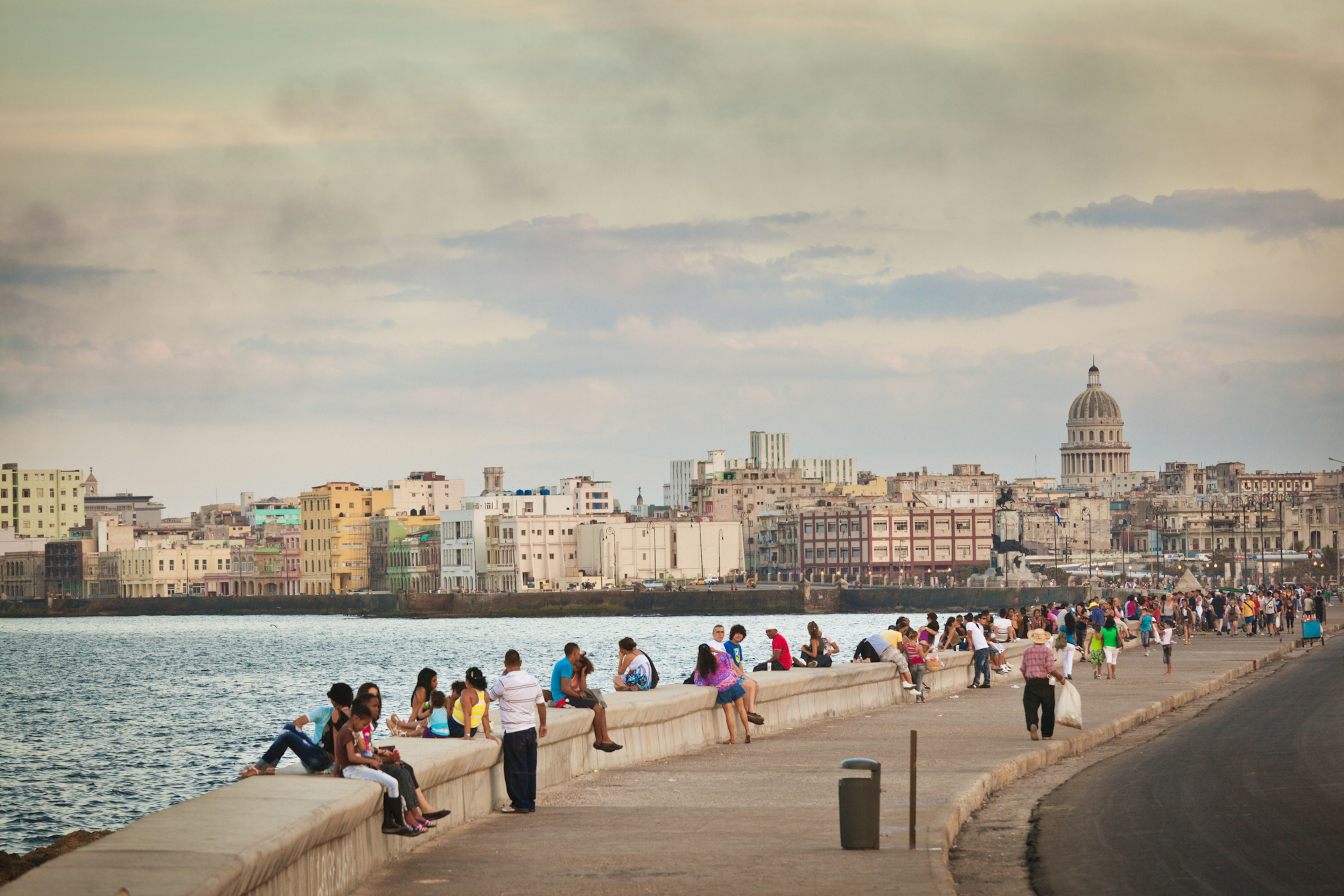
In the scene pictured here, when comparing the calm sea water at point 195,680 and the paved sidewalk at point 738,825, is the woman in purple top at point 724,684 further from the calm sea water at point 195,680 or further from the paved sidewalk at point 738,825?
the calm sea water at point 195,680

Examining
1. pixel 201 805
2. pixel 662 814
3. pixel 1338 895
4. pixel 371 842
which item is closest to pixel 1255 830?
pixel 1338 895

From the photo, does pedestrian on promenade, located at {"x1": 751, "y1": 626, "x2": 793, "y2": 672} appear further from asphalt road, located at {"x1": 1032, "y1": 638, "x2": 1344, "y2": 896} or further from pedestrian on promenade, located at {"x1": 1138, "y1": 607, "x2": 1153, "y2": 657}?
pedestrian on promenade, located at {"x1": 1138, "y1": 607, "x2": 1153, "y2": 657}

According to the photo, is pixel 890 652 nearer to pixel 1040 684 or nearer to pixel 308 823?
pixel 1040 684

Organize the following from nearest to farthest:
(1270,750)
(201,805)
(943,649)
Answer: (201,805)
(1270,750)
(943,649)

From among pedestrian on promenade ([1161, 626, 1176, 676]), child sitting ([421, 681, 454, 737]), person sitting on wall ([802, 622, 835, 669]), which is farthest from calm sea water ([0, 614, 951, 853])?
pedestrian on promenade ([1161, 626, 1176, 676])

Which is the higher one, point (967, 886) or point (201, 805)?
point (201, 805)

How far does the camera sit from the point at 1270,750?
71.5 ft

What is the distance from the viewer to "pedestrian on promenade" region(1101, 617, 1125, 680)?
116 feet

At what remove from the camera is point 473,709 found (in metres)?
15.8

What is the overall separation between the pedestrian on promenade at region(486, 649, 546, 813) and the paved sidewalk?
265 millimetres

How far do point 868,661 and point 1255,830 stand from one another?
48.7 feet

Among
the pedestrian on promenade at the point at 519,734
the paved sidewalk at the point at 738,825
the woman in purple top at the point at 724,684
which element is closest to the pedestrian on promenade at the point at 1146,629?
the paved sidewalk at the point at 738,825

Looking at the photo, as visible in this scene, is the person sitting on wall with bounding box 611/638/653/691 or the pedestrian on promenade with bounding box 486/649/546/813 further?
the person sitting on wall with bounding box 611/638/653/691

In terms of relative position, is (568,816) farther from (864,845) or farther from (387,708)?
(387,708)
